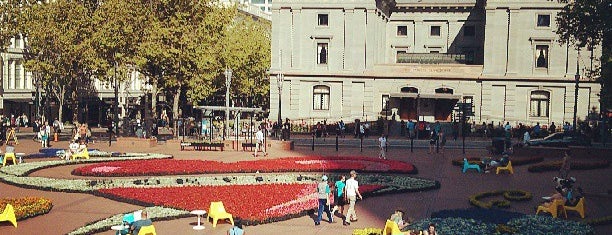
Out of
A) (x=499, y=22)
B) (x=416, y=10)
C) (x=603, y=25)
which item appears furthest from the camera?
(x=416, y=10)

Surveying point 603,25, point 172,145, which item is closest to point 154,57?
point 172,145

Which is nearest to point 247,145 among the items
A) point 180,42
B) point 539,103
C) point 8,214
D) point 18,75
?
point 180,42

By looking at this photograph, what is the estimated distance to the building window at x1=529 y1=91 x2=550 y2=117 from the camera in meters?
61.7

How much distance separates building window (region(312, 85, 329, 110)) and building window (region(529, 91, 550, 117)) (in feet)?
59.7

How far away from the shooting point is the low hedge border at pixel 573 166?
3434cm

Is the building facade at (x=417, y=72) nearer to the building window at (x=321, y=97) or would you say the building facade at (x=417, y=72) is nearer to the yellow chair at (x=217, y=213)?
the building window at (x=321, y=97)

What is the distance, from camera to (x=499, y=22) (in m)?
62.2

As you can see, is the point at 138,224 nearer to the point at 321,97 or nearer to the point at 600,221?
the point at 600,221

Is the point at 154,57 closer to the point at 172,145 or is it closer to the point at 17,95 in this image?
the point at 172,145

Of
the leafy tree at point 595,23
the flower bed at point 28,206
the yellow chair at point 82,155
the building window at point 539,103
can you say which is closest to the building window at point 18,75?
the yellow chair at point 82,155

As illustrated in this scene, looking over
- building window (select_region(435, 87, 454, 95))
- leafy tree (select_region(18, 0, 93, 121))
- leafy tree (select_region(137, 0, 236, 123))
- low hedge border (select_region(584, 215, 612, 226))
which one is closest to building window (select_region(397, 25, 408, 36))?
building window (select_region(435, 87, 454, 95))

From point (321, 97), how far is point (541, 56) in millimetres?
19915

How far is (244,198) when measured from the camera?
2495 centimetres

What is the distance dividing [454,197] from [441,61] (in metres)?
45.0
